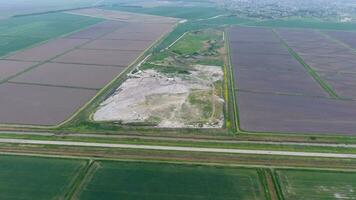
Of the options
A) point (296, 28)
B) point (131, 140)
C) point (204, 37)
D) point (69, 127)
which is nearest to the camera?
point (131, 140)

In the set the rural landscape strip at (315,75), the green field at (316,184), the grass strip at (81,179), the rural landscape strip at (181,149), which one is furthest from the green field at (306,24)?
the grass strip at (81,179)

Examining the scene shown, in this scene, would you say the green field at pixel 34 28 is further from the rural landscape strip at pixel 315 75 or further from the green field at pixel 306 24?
the rural landscape strip at pixel 315 75

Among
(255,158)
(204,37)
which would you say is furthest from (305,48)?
(255,158)

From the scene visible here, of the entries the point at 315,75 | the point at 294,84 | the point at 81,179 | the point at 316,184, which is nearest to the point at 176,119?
the point at 81,179

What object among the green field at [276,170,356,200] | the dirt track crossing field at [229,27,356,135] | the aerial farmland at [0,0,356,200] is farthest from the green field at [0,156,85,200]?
the dirt track crossing field at [229,27,356,135]

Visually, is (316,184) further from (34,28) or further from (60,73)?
(34,28)

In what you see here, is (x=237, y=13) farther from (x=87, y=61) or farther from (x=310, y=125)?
(x=310, y=125)

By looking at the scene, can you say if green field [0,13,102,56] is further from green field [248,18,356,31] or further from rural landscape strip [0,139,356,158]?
green field [248,18,356,31]
